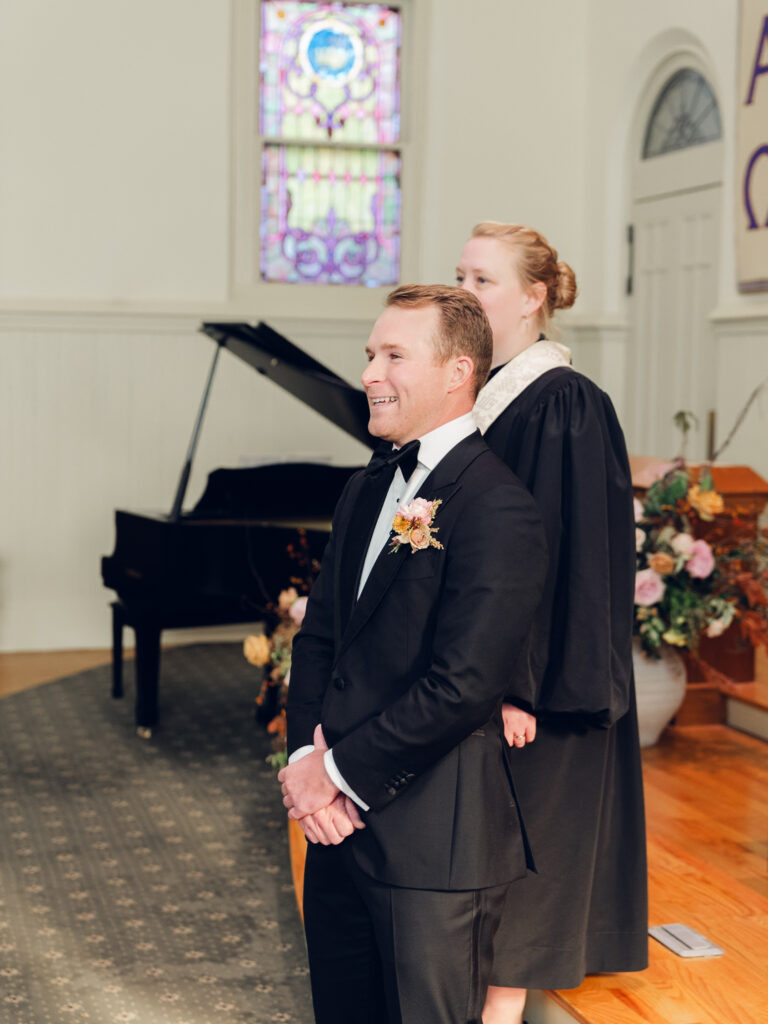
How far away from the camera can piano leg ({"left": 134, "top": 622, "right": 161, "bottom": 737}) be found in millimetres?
5082

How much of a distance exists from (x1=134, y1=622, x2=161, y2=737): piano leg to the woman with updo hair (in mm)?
3064

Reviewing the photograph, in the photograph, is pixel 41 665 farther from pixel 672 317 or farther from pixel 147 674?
pixel 672 317

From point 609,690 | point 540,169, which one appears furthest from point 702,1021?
point 540,169

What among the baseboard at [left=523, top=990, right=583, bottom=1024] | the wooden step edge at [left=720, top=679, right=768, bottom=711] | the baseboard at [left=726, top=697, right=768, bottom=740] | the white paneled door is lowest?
the baseboard at [left=523, top=990, right=583, bottom=1024]

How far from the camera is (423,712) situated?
170 centimetres

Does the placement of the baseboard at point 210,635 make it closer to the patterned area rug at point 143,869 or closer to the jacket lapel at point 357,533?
the patterned area rug at point 143,869

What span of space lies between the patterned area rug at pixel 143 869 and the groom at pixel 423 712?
46.7 inches

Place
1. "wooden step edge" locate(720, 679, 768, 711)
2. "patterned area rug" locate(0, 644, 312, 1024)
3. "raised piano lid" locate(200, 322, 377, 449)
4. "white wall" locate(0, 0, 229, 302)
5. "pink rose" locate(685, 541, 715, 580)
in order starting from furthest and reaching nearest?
1. "white wall" locate(0, 0, 229, 302)
2. "raised piano lid" locate(200, 322, 377, 449)
3. "wooden step edge" locate(720, 679, 768, 711)
4. "pink rose" locate(685, 541, 715, 580)
5. "patterned area rug" locate(0, 644, 312, 1024)

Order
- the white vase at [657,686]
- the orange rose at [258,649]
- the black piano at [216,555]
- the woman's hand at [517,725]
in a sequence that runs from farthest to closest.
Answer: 1. the black piano at [216,555]
2. the white vase at [657,686]
3. the orange rose at [258,649]
4. the woman's hand at [517,725]

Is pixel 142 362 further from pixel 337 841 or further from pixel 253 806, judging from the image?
pixel 337 841

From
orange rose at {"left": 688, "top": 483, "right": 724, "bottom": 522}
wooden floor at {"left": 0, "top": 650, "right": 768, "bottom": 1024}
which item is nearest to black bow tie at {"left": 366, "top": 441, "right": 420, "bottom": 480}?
wooden floor at {"left": 0, "top": 650, "right": 768, "bottom": 1024}

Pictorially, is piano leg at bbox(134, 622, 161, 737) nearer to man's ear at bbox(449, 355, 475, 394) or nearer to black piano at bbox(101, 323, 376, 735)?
black piano at bbox(101, 323, 376, 735)

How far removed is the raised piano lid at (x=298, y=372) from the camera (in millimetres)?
4578

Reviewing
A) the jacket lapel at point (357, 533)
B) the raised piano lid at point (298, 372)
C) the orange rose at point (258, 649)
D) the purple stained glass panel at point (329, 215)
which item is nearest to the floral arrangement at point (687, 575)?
the raised piano lid at point (298, 372)
